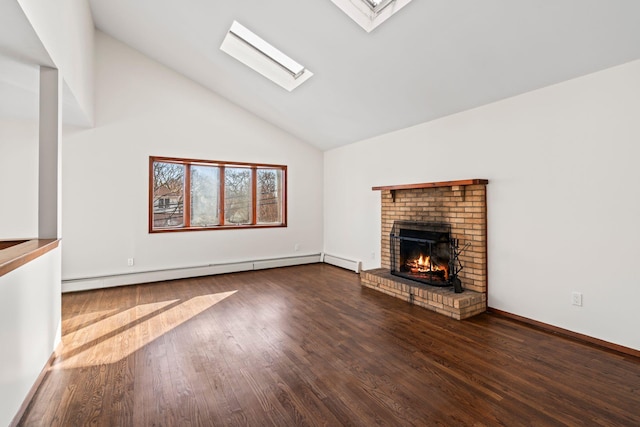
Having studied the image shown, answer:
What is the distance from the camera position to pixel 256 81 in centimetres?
455

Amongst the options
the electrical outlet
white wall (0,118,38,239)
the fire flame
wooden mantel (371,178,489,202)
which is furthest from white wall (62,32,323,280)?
the electrical outlet

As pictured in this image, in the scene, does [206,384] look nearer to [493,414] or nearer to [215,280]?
[493,414]

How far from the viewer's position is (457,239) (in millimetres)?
3764

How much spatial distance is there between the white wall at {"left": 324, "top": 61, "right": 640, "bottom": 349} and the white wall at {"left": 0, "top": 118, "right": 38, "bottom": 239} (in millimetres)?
5389

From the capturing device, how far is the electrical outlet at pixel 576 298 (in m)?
2.79

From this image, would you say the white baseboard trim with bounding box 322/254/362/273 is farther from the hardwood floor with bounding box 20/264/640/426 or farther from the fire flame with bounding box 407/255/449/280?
the hardwood floor with bounding box 20/264/640/426

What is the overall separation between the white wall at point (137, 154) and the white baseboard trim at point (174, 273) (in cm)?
8

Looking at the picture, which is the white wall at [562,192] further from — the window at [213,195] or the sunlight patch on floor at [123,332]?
the sunlight patch on floor at [123,332]

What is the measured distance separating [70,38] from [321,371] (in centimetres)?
371

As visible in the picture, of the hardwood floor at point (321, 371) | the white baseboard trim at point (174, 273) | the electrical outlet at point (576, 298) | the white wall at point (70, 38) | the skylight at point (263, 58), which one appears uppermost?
the skylight at point (263, 58)

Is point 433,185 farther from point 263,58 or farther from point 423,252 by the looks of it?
point 263,58

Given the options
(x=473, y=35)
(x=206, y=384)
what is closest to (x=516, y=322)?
(x=473, y=35)

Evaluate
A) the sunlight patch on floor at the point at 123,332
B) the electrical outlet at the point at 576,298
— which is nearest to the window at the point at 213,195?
the sunlight patch on floor at the point at 123,332

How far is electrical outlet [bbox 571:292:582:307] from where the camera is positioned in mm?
2795
